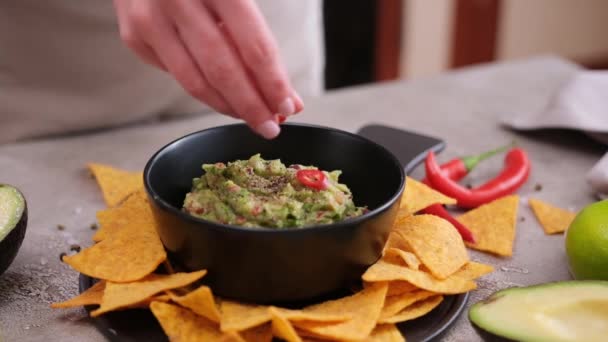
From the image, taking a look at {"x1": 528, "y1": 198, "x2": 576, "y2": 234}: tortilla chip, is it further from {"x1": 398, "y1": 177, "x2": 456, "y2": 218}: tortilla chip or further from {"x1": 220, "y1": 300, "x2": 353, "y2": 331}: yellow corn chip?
{"x1": 220, "y1": 300, "x2": 353, "y2": 331}: yellow corn chip

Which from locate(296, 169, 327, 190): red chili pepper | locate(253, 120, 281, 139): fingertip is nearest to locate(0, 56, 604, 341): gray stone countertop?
locate(296, 169, 327, 190): red chili pepper

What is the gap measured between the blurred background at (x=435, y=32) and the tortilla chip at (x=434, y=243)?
307 centimetres

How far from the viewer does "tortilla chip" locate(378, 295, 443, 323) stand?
126 centimetres

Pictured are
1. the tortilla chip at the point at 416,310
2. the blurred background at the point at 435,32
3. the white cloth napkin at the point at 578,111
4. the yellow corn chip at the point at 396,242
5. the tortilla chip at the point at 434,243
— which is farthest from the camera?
the blurred background at the point at 435,32

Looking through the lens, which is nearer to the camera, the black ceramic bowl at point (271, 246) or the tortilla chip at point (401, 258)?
the black ceramic bowl at point (271, 246)

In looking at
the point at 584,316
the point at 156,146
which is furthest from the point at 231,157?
the point at 584,316

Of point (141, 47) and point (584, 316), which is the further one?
point (141, 47)

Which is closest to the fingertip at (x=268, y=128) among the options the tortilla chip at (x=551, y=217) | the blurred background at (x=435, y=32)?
the tortilla chip at (x=551, y=217)

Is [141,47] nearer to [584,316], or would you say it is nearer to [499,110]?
[584,316]

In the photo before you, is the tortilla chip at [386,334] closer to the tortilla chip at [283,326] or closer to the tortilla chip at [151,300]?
the tortilla chip at [283,326]

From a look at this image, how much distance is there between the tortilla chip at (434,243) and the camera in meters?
1.37

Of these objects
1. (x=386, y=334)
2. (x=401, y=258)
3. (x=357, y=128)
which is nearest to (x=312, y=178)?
(x=401, y=258)

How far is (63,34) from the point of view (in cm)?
217

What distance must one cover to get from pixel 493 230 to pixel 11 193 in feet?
3.44
